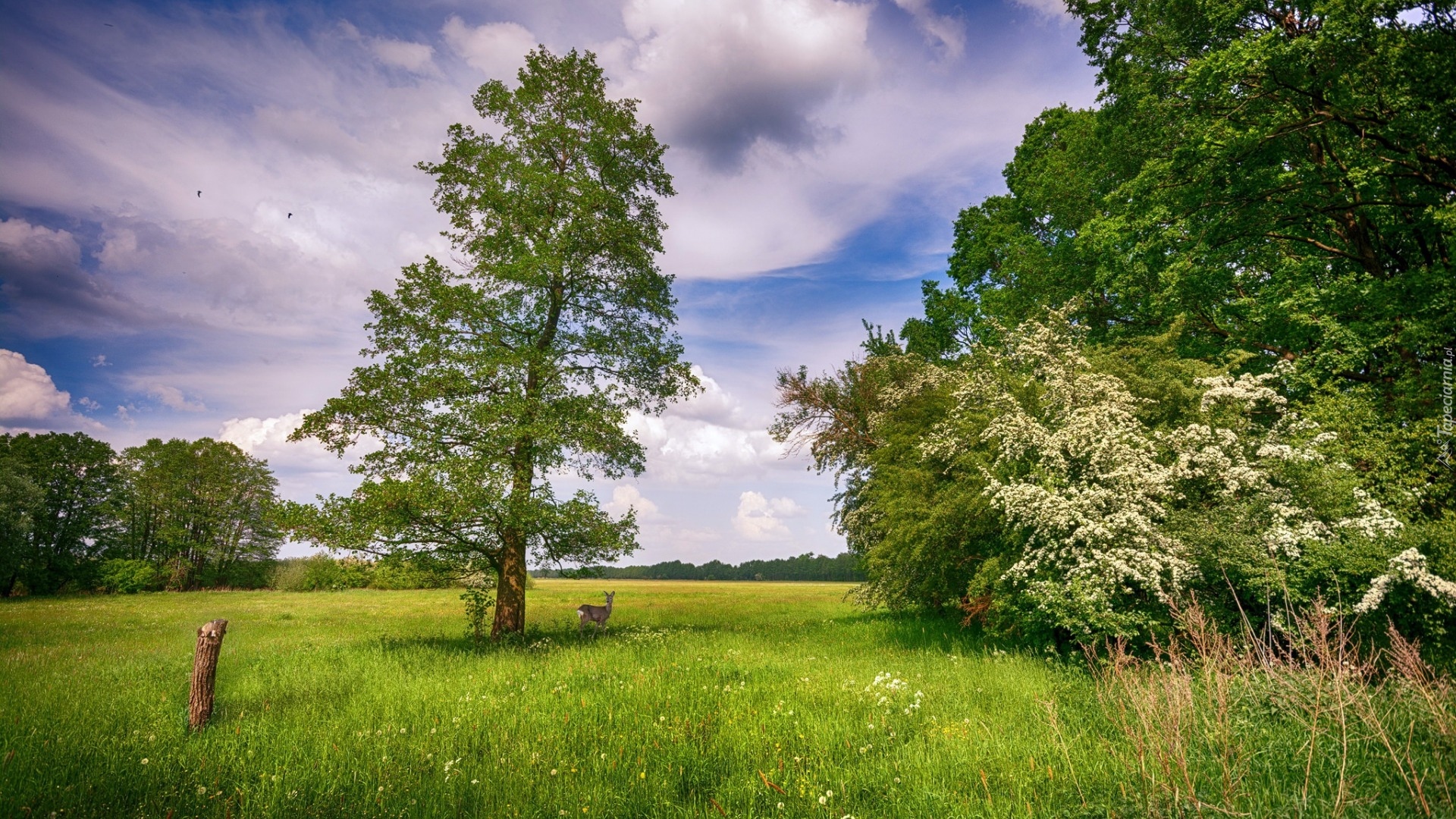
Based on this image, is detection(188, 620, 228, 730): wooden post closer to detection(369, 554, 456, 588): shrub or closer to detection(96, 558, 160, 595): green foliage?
detection(369, 554, 456, 588): shrub

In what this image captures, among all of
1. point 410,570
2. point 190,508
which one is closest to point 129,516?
point 190,508

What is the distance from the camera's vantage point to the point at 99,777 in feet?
19.4

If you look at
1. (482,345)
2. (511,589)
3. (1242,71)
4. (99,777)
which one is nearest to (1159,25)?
(1242,71)

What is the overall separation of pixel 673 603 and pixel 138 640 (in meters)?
22.4

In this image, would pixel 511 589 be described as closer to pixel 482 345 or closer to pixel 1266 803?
pixel 482 345

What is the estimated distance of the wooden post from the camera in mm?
7691

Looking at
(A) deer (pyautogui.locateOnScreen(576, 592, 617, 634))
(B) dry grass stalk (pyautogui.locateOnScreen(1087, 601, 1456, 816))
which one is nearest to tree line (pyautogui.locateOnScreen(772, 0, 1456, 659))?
(B) dry grass stalk (pyautogui.locateOnScreen(1087, 601, 1456, 816))

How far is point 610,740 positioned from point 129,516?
201 feet

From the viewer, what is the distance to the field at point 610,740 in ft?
17.2

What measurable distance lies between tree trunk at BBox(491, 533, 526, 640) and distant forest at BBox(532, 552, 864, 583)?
101 m

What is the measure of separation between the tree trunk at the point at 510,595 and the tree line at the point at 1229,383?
30.1 feet

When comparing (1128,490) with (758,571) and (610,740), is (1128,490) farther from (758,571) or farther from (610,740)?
(758,571)

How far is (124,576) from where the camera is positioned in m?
41.2

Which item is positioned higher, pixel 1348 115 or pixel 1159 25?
pixel 1159 25
